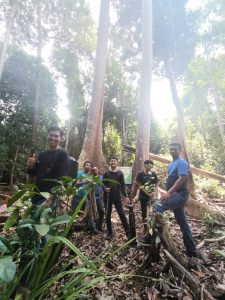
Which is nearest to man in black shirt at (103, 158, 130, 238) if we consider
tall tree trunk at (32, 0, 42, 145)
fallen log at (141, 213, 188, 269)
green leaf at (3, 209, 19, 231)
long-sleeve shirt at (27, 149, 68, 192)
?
fallen log at (141, 213, 188, 269)

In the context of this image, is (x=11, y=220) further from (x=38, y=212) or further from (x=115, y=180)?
(x=115, y=180)

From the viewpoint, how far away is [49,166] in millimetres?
2916

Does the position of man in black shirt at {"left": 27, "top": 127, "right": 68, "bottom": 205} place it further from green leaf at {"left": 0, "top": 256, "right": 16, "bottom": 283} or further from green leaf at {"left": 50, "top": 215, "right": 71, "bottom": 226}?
green leaf at {"left": 0, "top": 256, "right": 16, "bottom": 283}

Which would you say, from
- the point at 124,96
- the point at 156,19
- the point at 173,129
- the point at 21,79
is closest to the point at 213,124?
the point at 173,129

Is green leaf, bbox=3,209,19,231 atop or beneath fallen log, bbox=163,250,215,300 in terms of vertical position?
atop

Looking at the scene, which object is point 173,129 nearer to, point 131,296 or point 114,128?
point 114,128

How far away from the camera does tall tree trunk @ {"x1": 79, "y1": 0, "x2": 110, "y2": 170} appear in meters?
8.16

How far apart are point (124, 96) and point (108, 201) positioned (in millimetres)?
16469

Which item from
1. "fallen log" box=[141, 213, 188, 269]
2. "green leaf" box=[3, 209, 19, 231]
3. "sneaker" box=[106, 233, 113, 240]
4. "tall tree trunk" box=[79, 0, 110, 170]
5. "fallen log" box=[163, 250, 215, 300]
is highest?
"tall tree trunk" box=[79, 0, 110, 170]

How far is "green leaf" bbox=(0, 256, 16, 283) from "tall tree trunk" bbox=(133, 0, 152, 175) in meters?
6.86

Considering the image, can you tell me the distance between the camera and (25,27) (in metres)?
15.1

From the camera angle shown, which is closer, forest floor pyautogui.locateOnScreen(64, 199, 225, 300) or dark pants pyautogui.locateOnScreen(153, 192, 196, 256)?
forest floor pyautogui.locateOnScreen(64, 199, 225, 300)

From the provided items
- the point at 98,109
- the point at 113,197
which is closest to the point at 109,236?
the point at 113,197

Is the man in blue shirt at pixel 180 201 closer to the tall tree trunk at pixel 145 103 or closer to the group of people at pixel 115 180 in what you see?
the group of people at pixel 115 180
